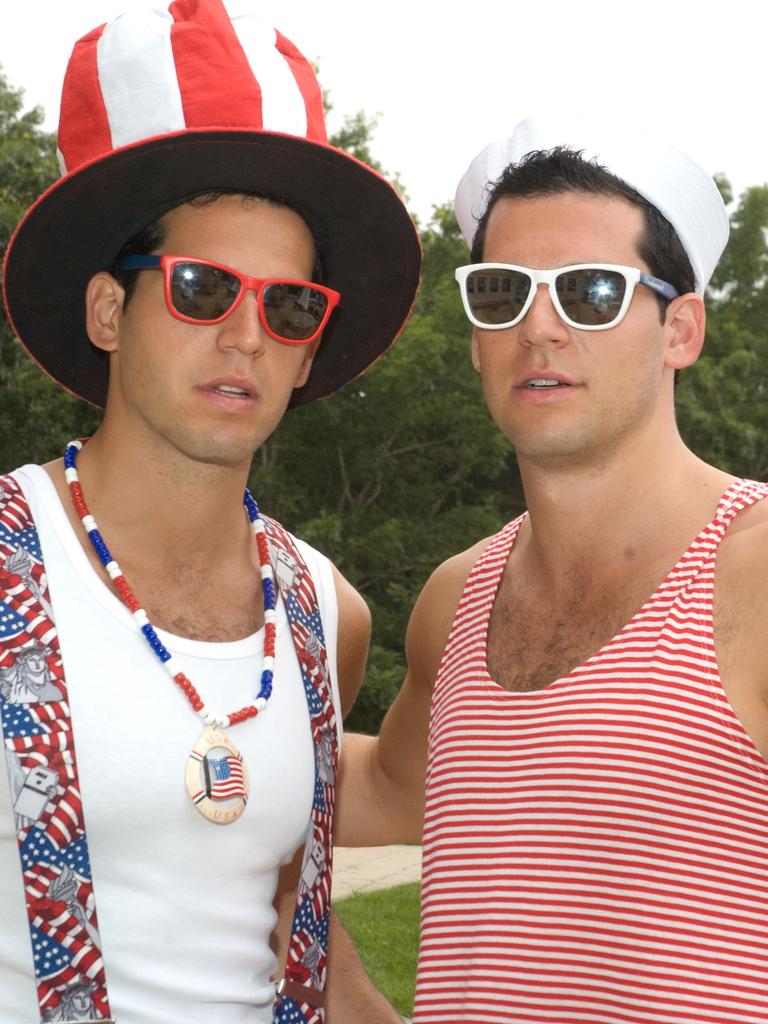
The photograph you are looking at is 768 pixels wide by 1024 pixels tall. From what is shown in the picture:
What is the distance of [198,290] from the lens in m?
2.86

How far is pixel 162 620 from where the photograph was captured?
2852mm

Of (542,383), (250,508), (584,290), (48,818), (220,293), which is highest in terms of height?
(584,290)

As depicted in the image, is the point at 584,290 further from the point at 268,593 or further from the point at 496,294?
the point at 268,593

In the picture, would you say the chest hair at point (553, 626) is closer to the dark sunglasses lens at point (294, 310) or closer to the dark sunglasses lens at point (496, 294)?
the dark sunglasses lens at point (496, 294)

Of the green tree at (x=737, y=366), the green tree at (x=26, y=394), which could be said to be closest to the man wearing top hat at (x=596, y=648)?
the green tree at (x=26, y=394)

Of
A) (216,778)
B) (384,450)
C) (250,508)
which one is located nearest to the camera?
(216,778)

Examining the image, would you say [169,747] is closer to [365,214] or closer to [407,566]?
[365,214]

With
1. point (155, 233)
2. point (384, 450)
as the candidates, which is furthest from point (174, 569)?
point (384, 450)

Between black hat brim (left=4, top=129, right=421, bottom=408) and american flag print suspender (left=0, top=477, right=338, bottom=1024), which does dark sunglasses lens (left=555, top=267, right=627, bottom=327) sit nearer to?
black hat brim (left=4, top=129, right=421, bottom=408)

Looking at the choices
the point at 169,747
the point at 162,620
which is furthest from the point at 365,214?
the point at 169,747

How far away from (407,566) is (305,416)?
3026 millimetres

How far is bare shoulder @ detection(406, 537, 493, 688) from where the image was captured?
3.29 meters

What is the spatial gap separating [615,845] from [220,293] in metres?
1.45

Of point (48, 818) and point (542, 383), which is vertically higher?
point (542, 383)
